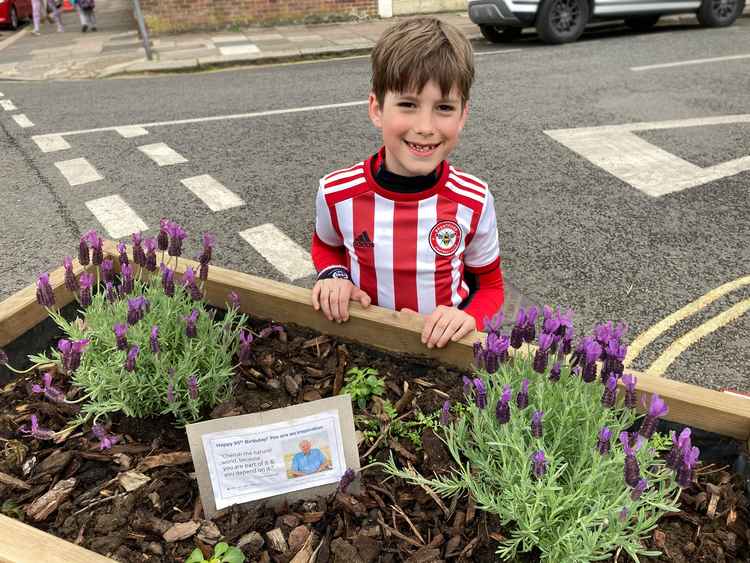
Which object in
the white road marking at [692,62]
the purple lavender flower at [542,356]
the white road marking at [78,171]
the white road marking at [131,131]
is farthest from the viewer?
the white road marking at [692,62]

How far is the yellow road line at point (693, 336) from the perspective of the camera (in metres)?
2.98

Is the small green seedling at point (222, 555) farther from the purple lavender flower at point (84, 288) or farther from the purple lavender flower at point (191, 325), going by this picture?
the purple lavender flower at point (84, 288)

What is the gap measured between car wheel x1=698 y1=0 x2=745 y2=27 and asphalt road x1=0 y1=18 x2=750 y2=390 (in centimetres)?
263

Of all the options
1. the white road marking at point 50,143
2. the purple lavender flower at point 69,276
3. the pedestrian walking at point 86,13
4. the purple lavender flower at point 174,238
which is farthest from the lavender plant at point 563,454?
the pedestrian walking at point 86,13

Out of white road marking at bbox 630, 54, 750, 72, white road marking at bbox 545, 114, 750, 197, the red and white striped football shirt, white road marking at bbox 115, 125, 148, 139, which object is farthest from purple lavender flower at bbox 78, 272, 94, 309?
white road marking at bbox 630, 54, 750, 72

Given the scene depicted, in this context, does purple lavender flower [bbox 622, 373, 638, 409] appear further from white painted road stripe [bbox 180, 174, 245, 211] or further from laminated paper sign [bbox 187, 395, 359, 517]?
white painted road stripe [bbox 180, 174, 245, 211]

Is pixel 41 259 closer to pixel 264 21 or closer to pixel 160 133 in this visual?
pixel 160 133

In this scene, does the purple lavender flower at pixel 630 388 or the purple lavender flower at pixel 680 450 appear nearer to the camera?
the purple lavender flower at pixel 680 450

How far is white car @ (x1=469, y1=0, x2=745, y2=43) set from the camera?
32.7 feet

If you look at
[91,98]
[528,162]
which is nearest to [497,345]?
[528,162]

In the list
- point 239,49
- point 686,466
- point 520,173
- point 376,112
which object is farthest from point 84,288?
point 239,49

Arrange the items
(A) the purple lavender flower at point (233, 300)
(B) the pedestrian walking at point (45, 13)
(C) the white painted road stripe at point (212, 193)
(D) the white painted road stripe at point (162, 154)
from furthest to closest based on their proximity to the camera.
Result: 1. (B) the pedestrian walking at point (45, 13)
2. (D) the white painted road stripe at point (162, 154)
3. (C) the white painted road stripe at point (212, 193)
4. (A) the purple lavender flower at point (233, 300)

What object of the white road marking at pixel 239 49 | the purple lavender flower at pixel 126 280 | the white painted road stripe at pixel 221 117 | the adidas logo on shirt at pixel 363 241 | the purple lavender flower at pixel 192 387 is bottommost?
the white painted road stripe at pixel 221 117

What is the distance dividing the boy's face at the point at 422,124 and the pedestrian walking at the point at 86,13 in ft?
53.8
